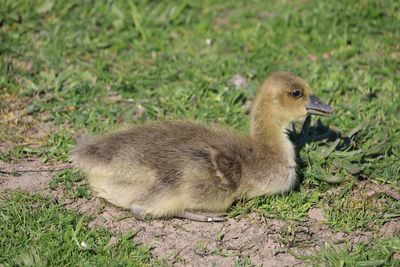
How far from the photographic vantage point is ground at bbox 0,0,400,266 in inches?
152

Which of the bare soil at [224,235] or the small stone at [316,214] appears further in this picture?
the small stone at [316,214]

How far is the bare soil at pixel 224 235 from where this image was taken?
380 cm

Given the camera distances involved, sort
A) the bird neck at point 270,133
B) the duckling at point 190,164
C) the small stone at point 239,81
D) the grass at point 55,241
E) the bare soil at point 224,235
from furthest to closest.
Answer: the small stone at point 239,81, the bird neck at point 270,133, the duckling at point 190,164, the bare soil at point 224,235, the grass at point 55,241

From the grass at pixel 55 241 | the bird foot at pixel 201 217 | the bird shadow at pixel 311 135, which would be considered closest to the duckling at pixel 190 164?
the bird foot at pixel 201 217

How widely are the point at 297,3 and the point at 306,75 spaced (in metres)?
1.20

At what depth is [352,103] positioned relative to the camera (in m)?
5.39

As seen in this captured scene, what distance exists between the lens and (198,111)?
523cm

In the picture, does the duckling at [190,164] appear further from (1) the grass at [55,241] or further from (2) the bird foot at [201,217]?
(1) the grass at [55,241]

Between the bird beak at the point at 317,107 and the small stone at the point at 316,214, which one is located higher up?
the bird beak at the point at 317,107

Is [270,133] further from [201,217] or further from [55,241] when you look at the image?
[55,241]

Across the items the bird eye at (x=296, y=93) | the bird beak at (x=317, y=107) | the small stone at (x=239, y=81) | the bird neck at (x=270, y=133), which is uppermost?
the bird eye at (x=296, y=93)

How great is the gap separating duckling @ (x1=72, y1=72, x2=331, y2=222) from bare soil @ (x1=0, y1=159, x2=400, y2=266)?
75 mm

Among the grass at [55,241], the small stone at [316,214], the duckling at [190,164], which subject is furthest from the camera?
the small stone at [316,214]

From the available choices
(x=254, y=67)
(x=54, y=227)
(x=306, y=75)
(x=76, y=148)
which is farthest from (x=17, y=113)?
(x=306, y=75)
